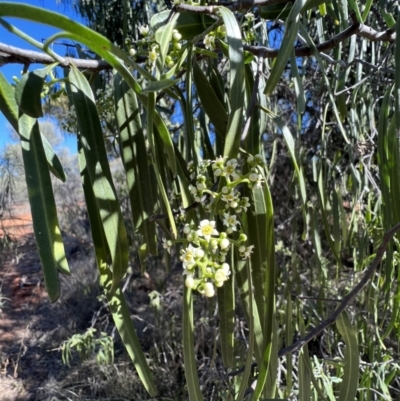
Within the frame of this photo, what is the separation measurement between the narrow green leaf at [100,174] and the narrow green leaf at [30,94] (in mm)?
61

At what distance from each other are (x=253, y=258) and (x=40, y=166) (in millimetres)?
270

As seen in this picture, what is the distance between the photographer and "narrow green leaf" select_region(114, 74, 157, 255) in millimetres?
457

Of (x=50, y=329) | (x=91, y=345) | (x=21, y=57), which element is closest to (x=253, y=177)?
(x=21, y=57)

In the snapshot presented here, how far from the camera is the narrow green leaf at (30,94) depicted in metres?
0.32

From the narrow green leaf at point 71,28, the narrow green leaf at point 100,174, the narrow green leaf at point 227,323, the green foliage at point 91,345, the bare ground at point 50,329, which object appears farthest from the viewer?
the bare ground at point 50,329

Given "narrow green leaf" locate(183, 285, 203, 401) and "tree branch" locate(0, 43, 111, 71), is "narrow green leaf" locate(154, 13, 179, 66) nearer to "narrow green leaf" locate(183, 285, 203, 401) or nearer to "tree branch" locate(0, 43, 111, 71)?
"tree branch" locate(0, 43, 111, 71)

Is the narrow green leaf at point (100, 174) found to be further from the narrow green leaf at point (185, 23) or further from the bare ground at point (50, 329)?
the bare ground at point (50, 329)

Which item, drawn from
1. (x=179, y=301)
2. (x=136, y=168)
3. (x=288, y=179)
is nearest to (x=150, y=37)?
(x=136, y=168)

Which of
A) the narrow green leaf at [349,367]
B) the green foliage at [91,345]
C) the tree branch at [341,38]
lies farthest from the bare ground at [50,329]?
the tree branch at [341,38]

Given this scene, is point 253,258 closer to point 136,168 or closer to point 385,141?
point 136,168

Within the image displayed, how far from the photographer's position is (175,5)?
1.51 feet

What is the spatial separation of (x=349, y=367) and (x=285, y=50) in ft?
1.36

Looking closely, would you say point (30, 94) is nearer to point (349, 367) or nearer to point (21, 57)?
point (21, 57)

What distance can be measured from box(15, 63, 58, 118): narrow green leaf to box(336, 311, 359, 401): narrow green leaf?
486 mm
